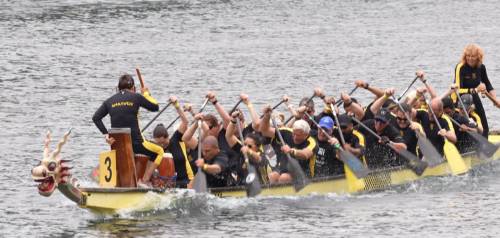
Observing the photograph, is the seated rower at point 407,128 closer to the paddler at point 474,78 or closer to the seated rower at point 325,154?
the seated rower at point 325,154

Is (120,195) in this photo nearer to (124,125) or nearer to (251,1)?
(124,125)

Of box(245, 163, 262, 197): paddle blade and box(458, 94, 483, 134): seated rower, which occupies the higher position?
box(458, 94, 483, 134): seated rower

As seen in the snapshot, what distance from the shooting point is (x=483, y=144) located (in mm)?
31547

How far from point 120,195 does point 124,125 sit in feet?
4.85

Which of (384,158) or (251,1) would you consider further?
(251,1)

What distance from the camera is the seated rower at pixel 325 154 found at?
2814cm

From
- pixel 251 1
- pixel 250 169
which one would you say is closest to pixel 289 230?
pixel 250 169

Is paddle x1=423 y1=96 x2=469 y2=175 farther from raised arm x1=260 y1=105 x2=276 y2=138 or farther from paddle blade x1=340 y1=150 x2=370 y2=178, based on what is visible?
raised arm x1=260 y1=105 x2=276 y2=138

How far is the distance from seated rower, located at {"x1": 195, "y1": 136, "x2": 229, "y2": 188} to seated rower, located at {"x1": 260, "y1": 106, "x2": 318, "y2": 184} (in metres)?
1.30

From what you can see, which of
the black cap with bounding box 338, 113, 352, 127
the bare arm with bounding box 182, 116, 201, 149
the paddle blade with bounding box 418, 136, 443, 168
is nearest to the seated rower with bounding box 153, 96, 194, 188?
the bare arm with bounding box 182, 116, 201, 149

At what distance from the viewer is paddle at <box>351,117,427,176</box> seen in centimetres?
2905

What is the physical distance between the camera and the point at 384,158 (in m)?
30.0

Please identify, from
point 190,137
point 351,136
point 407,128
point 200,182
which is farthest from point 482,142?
point 200,182

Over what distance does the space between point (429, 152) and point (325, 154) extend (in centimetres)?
283
